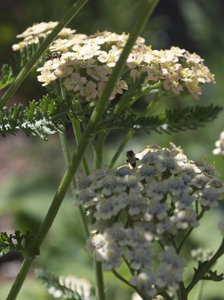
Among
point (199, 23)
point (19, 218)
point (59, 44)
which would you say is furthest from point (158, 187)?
point (199, 23)

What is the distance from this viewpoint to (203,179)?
84 centimetres

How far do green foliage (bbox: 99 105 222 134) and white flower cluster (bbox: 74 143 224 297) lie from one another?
13cm

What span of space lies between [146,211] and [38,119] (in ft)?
1.10

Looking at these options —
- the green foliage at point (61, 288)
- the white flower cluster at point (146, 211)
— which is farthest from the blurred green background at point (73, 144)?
the white flower cluster at point (146, 211)

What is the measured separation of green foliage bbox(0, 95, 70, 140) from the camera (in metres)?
0.84

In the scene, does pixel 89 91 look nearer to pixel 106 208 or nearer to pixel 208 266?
pixel 106 208

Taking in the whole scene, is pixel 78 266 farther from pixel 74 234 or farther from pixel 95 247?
pixel 95 247

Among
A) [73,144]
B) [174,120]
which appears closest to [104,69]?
[174,120]

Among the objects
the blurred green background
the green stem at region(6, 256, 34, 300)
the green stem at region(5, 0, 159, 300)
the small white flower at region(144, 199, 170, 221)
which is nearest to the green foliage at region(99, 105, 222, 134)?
the green stem at region(5, 0, 159, 300)

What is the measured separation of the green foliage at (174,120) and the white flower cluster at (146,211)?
5.2 inches

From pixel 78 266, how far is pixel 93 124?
1767 mm

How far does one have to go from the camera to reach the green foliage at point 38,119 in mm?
841

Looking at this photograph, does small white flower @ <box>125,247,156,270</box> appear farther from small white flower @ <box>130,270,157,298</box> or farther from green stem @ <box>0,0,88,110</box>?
green stem @ <box>0,0,88,110</box>

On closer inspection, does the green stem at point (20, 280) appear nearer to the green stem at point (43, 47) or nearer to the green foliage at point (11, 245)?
the green foliage at point (11, 245)
